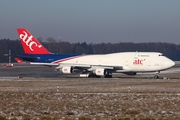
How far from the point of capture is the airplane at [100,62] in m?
51.5

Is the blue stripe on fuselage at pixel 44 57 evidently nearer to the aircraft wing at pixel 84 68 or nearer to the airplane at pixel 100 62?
the airplane at pixel 100 62

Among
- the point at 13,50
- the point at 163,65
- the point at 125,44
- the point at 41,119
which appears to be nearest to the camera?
the point at 41,119

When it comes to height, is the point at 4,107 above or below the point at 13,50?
below

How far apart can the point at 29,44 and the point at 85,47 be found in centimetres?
9629

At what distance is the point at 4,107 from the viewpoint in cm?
2053

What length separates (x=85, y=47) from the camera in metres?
155

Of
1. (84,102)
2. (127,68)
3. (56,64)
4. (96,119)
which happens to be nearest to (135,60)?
(127,68)


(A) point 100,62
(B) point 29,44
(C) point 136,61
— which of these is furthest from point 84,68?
(B) point 29,44

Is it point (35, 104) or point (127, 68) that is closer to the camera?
point (35, 104)

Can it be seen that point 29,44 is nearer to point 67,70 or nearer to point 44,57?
point 44,57

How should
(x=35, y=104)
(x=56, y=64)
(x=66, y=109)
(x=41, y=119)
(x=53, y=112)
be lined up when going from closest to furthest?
(x=41, y=119) → (x=53, y=112) → (x=66, y=109) → (x=35, y=104) → (x=56, y=64)

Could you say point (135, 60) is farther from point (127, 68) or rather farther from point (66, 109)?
point (66, 109)

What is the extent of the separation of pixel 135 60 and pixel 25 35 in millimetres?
15845

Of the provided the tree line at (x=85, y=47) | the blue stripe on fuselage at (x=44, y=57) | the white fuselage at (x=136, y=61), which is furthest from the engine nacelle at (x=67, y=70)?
the tree line at (x=85, y=47)
